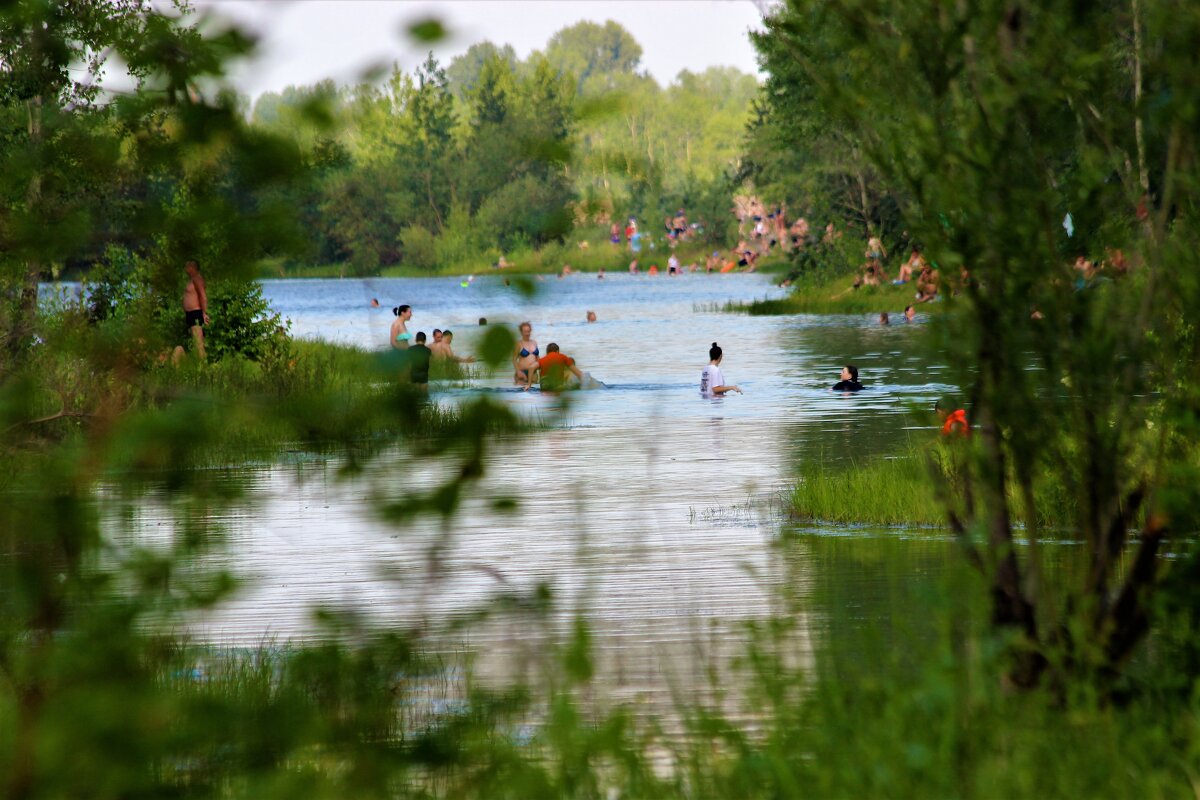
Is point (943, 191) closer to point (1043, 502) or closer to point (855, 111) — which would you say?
point (855, 111)

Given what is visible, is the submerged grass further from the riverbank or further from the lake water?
the lake water

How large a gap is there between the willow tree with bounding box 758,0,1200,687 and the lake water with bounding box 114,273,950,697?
570mm

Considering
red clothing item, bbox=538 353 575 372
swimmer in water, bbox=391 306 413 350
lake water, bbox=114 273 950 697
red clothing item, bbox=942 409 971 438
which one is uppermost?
swimmer in water, bbox=391 306 413 350

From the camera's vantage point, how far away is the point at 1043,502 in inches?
531

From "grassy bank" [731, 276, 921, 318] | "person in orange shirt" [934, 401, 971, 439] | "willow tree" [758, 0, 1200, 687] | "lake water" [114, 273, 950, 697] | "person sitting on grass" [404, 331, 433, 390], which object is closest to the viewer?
"person sitting on grass" [404, 331, 433, 390]

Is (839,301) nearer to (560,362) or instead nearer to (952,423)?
(952,423)

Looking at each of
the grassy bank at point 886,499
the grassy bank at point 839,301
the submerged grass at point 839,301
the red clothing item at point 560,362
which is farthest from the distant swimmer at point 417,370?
the submerged grass at point 839,301

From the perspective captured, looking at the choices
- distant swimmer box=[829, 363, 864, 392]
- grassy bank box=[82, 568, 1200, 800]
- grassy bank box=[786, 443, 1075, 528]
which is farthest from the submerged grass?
grassy bank box=[82, 568, 1200, 800]

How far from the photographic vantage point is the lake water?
3.68 metres

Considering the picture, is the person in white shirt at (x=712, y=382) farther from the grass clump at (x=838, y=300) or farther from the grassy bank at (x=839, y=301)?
the grass clump at (x=838, y=300)

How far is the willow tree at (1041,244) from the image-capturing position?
656 centimetres

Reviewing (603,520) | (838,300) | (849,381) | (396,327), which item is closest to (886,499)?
(603,520)

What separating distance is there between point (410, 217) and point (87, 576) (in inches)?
62.7

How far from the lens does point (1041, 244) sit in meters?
6.65
